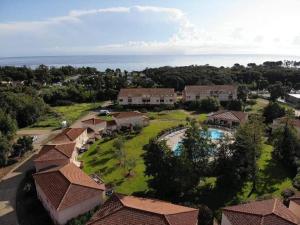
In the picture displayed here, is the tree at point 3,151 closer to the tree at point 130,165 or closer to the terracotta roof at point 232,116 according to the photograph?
the tree at point 130,165

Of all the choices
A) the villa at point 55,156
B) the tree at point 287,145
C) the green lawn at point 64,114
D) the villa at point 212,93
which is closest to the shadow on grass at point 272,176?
the tree at point 287,145

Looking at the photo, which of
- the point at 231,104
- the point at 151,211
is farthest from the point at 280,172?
the point at 231,104

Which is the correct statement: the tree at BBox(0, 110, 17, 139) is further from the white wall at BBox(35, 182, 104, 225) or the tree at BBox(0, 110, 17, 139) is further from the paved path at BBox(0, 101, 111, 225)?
the white wall at BBox(35, 182, 104, 225)

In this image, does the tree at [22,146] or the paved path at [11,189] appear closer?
the paved path at [11,189]

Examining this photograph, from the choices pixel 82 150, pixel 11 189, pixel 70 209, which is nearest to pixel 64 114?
pixel 82 150

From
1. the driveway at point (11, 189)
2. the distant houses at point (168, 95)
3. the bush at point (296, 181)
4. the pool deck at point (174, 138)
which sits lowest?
Answer: the driveway at point (11, 189)

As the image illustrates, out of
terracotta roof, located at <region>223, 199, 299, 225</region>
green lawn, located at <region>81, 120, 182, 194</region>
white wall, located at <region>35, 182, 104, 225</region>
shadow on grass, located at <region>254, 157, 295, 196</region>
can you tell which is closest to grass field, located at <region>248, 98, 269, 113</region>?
green lawn, located at <region>81, 120, 182, 194</region>
